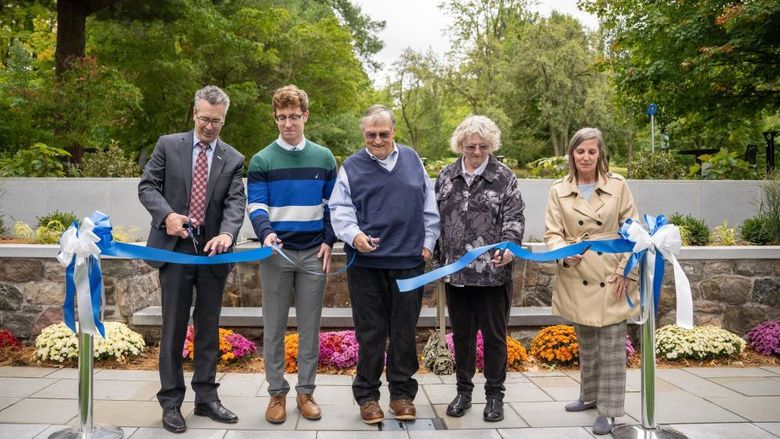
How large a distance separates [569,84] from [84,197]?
2073cm

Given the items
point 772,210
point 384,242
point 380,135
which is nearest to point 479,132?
point 380,135

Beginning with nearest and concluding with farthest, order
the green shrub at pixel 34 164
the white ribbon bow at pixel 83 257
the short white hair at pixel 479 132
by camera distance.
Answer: the white ribbon bow at pixel 83 257, the short white hair at pixel 479 132, the green shrub at pixel 34 164

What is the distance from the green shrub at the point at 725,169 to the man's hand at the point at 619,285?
21.2ft

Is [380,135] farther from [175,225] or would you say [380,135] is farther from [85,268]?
[85,268]

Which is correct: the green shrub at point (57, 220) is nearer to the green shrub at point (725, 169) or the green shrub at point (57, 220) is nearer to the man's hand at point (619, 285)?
the man's hand at point (619, 285)

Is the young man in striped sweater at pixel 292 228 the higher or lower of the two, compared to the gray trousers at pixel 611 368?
higher

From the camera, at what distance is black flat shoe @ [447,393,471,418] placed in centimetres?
396

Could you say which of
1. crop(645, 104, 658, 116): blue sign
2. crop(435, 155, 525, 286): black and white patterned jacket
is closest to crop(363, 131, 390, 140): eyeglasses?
crop(435, 155, 525, 286): black and white patterned jacket

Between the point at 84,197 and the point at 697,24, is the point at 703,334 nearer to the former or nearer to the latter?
the point at 697,24

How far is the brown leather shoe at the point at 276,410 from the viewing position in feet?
12.5

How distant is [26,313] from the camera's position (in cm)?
591

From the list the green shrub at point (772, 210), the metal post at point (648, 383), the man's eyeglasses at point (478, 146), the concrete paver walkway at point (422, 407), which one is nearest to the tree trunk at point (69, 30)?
the concrete paver walkway at point (422, 407)

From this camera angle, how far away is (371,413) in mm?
3752

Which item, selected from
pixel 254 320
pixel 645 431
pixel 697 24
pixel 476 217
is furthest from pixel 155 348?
pixel 697 24
